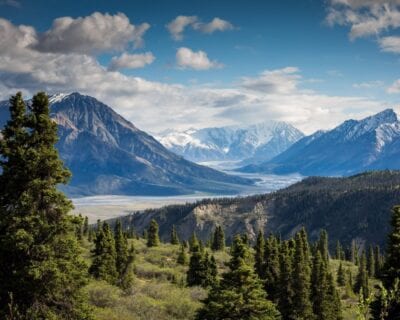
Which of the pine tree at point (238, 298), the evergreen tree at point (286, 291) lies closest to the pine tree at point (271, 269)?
the evergreen tree at point (286, 291)

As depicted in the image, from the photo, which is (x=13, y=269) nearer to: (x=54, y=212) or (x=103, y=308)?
(x=54, y=212)

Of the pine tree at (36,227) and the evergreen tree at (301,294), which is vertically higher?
the pine tree at (36,227)

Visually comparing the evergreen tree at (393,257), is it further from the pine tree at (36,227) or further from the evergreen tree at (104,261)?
the evergreen tree at (104,261)

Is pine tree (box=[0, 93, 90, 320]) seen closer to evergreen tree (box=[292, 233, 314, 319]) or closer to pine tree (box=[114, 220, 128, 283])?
evergreen tree (box=[292, 233, 314, 319])

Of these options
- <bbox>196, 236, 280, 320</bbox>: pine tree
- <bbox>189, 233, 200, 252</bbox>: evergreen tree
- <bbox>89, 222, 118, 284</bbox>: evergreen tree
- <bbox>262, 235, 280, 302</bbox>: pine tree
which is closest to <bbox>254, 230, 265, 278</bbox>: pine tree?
<bbox>262, 235, 280, 302</bbox>: pine tree

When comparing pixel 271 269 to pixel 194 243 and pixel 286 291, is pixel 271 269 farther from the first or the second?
pixel 194 243

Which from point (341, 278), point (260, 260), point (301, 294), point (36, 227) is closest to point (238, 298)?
point (36, 227)
